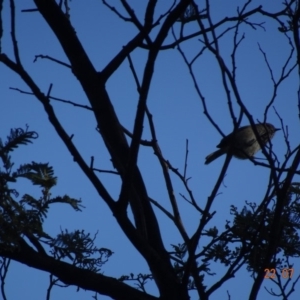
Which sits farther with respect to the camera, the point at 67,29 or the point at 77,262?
the point at 67,29

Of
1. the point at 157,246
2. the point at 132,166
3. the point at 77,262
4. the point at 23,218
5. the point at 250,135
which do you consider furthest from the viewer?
the point at 250,135

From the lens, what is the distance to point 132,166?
2123 mm

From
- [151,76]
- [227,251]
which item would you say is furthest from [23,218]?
[227,251]

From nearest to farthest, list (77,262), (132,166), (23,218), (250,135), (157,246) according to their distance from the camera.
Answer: (23,218) < (132,166) < (77,262) < (157,246) < (250,135)

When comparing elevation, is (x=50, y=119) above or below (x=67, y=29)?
below

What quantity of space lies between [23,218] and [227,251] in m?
1.15

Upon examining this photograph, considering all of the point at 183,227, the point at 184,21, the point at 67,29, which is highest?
the point at 184,21

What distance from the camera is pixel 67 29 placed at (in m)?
2.98

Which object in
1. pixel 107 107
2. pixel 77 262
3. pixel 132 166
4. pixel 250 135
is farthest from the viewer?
pixel 250 135

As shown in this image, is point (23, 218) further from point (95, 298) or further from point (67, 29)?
point (67, 29)

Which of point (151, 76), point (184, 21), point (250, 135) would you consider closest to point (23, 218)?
point (151, 76)

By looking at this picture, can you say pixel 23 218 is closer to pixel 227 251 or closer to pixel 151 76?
pixel 151 76

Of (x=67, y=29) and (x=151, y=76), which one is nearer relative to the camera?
(x=151, y=76)

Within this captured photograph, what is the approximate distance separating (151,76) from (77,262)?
31.4 inches
